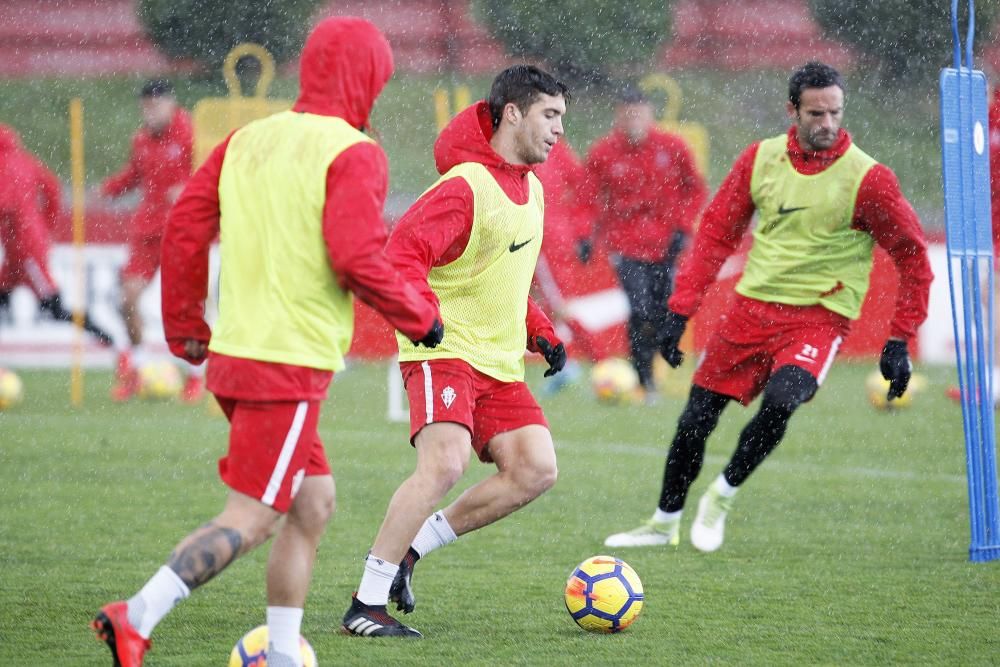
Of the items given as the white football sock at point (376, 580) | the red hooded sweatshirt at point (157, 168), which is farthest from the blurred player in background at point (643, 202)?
the white football sock at point (376, 580)

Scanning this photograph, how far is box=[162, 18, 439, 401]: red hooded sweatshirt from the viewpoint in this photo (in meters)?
4.09

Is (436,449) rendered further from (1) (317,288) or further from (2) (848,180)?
(2) (848,180)

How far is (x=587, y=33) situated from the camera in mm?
24625

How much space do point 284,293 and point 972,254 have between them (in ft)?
11.4

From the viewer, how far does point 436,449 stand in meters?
5.30

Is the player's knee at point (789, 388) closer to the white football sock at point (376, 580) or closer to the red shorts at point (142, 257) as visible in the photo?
the white football sock at point (376, 580)

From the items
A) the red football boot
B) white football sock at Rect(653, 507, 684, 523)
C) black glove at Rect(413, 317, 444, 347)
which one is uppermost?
black glove at Rect(413, 317, 444, 347)

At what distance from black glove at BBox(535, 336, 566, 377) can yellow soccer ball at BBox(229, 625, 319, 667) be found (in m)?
1.63

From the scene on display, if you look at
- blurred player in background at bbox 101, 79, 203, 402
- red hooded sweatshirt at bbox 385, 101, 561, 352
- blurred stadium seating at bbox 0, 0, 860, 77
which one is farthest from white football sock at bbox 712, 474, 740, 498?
blurred stadium seating at bbox 0, 0, 860, 77

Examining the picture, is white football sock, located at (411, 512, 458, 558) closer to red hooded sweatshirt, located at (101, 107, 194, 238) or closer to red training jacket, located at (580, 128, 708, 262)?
red hooded sweatshirt, located at (101, 107, 194, 238)

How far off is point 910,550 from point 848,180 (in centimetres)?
167

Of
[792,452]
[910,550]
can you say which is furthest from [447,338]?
[792,452]

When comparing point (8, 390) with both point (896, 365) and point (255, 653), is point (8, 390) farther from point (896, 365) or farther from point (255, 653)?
point (255, 653)

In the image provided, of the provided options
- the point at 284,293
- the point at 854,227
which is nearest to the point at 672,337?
the point at 854,227
